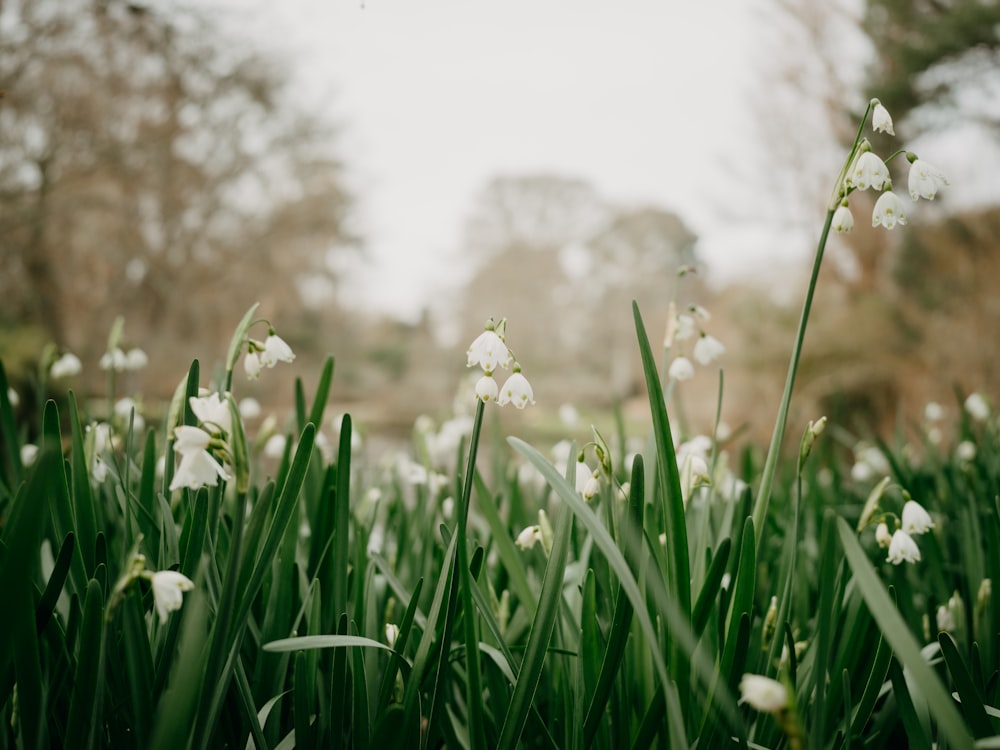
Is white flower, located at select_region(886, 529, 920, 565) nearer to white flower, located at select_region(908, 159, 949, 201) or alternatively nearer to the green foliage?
the green foliage

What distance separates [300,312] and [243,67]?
644 centimetres

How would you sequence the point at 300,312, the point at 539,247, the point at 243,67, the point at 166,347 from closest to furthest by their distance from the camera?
the point at 243,67 → the point at 166,347 → the point at 300,312 → the point at 539,247

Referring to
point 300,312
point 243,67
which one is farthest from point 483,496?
point 300,312

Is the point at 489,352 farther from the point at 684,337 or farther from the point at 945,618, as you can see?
the point at 945,618

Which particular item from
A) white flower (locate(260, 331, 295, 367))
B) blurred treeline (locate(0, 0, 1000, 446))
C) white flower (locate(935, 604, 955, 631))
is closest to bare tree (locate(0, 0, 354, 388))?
blurred treeline (locate(0, 0, 1000, 446))

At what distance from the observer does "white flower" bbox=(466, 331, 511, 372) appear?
101cm

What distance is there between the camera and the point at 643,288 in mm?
24031

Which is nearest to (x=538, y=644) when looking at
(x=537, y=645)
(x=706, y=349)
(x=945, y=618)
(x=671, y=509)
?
(x=537, y=645)

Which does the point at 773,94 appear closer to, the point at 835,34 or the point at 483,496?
the point at 835,34

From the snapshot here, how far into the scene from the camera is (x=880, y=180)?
103 centimetres

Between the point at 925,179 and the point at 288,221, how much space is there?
13847mm

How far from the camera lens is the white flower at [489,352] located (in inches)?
39.6

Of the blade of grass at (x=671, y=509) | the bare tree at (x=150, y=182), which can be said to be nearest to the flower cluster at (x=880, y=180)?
the blade of grass at (x=671, y=509)

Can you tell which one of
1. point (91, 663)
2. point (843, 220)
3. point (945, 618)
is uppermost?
point (843, 220)
